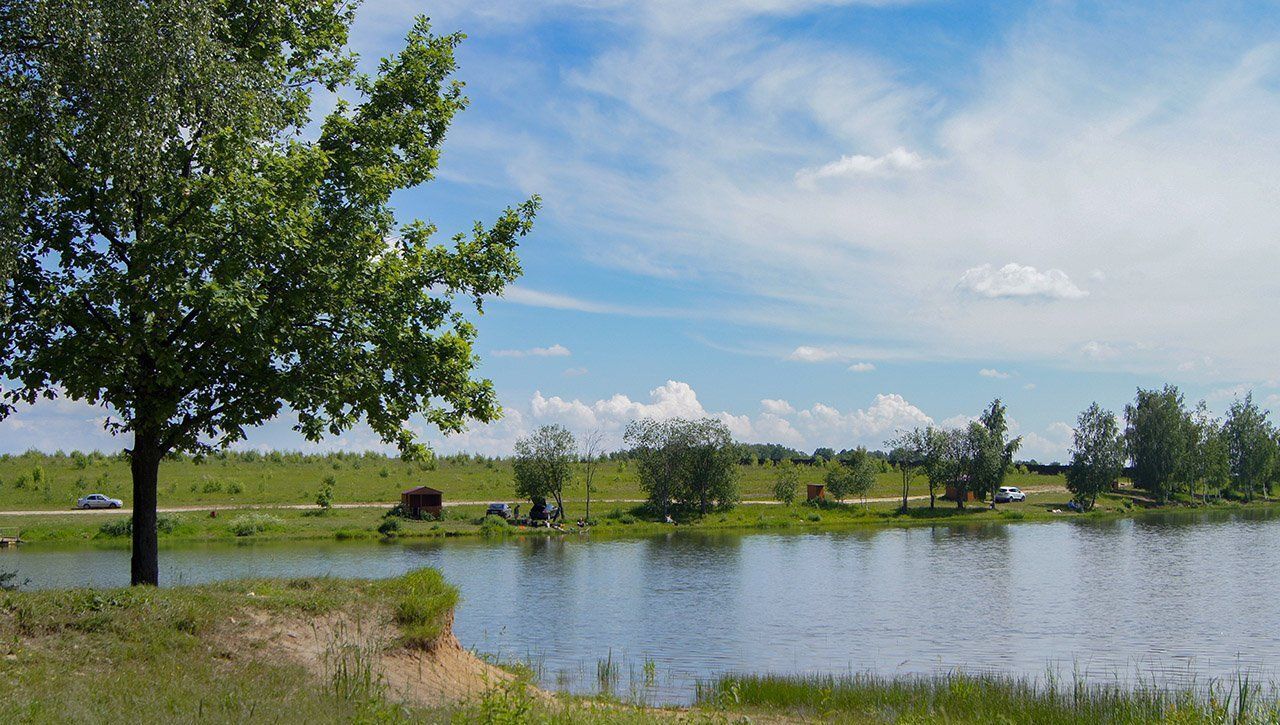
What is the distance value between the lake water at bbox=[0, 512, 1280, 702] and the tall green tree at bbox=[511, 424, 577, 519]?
11.7 meters

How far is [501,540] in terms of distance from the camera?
72000 mm

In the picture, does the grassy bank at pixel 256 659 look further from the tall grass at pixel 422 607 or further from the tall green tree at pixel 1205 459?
the tall green tree at pixel 1205 459

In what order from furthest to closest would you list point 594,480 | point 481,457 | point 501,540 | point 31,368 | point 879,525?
point 481,457 → point 594,480 → point 879,525 → point 501,540 → point 31,368

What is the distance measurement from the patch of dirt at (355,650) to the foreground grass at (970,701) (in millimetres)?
4774

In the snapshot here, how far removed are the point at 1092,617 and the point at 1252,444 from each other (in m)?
122

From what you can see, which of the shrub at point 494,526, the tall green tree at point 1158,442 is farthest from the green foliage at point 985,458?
the shrub at point 494,526

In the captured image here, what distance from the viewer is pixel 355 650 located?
1442 cm

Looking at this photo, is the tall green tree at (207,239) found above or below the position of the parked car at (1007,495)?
above

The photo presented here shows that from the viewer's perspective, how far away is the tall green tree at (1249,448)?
131625 millimetres

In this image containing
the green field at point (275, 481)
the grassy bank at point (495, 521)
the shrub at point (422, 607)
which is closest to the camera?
the shrub at point (422, 607)

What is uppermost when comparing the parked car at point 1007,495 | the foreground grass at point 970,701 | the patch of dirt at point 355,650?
the patch of dirt at point 355,650

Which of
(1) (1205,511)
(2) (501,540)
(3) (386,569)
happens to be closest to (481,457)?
(2) (501,540)

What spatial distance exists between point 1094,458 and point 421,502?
263ft

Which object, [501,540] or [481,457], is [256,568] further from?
[481,457]
